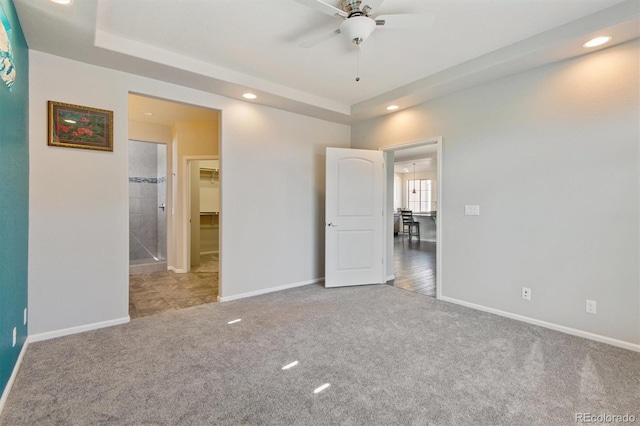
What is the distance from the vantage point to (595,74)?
2.55 metres

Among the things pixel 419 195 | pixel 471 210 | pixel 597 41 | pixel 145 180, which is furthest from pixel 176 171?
pixel 419 195

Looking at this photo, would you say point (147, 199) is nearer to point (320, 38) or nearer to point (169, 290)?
point (169, 290)

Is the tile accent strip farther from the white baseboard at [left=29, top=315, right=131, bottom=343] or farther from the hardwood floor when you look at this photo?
the hardwood floor

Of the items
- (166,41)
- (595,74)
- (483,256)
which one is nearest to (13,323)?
(166,41)

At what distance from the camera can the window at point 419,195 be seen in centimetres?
1098

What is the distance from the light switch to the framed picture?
3.84 meters

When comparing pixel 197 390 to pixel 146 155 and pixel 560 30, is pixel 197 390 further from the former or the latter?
pixel 146 155

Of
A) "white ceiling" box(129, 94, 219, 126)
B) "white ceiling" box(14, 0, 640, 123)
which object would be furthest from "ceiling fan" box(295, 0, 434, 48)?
"white ceiling" box(129, 94, 219, 126)

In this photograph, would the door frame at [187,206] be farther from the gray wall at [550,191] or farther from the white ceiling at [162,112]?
the gray wall at [550,191]

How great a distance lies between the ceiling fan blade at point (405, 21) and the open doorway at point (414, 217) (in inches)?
73.5

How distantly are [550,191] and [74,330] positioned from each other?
460 cm

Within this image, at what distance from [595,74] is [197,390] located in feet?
13.0

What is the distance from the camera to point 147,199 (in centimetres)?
604

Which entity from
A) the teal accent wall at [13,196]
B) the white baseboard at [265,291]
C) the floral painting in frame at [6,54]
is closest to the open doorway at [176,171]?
the white baseboard at [265,291]
